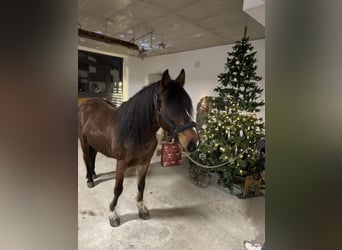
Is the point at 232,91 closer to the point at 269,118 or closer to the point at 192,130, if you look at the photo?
the point at 192,130

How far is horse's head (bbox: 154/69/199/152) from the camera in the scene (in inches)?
55.2

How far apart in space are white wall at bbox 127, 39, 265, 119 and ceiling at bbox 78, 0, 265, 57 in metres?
0.28

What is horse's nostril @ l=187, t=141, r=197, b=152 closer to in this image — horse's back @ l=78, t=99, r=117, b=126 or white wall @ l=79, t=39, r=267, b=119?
horse's back @ l=78, t=99, r=117, b=126

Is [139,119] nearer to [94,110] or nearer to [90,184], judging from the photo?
[94,110]

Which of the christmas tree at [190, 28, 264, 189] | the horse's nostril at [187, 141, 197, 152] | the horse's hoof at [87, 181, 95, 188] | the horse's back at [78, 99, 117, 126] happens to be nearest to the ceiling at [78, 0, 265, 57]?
the christmas tree at [190, 28, 264, 189]

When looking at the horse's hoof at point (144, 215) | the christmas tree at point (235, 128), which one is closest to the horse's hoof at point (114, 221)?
the horse's hoof at point (144, 215)

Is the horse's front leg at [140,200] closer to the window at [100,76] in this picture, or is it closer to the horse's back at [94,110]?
the horse's back at [94,110]

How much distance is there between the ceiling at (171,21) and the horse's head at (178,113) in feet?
6.78

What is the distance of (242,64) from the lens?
8.73 ft

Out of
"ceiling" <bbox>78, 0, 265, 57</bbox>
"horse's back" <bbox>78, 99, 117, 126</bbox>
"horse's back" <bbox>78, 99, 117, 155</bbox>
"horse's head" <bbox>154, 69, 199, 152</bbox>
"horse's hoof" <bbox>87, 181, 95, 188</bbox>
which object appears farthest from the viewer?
"ceiling" <bbox>78, 0, 265, 57</bbox>

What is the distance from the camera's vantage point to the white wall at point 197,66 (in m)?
5.08
